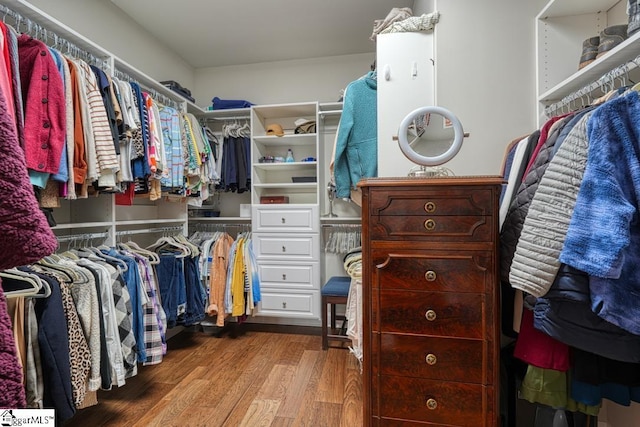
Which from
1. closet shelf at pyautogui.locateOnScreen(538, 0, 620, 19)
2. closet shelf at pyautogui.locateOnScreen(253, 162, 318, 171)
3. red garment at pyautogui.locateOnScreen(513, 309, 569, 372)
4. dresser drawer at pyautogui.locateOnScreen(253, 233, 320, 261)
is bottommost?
red garment at pyautogui.locateOnScreen(513, 309, 569, 372)

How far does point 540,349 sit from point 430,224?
0.52m

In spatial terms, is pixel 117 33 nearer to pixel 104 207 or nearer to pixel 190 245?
pixel 104 207

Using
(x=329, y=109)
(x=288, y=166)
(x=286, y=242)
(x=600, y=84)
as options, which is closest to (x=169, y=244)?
(x=286, y=242)

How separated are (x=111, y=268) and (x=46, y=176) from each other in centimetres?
54

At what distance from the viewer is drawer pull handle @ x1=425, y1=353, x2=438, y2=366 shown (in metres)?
1.07

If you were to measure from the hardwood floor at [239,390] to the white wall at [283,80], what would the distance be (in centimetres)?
234

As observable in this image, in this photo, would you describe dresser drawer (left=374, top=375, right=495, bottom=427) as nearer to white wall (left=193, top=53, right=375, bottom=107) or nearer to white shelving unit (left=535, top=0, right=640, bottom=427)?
white shelving unit (left=535, top=0, right=640, bottom=427)

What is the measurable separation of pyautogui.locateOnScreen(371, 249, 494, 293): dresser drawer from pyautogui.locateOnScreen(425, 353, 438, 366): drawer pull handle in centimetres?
24

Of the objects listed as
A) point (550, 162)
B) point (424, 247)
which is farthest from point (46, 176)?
point (550, 162)

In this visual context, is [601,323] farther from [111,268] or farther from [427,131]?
[111,268]

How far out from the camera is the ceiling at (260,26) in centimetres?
217

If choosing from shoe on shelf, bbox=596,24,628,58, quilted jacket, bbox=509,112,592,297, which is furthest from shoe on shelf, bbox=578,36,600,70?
quilted jacket, bbox=509,112,592,297

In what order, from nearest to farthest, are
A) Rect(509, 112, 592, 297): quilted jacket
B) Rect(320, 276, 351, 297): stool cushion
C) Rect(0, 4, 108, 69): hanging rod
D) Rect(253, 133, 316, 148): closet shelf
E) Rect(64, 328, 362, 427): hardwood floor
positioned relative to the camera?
Rect(509, 112, 592, 297): quilted jacket
Rect(0, 4, 108, 69): hanging rod
Rect(64, 328, 362, 427): hardwood floor
Rect(320, 276, 351, 297): stool cushion
Rect(253, 133, 316, 148): closet shelf

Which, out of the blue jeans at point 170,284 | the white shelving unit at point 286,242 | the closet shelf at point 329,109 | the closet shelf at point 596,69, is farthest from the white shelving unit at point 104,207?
the closet shelf at point 596,69
